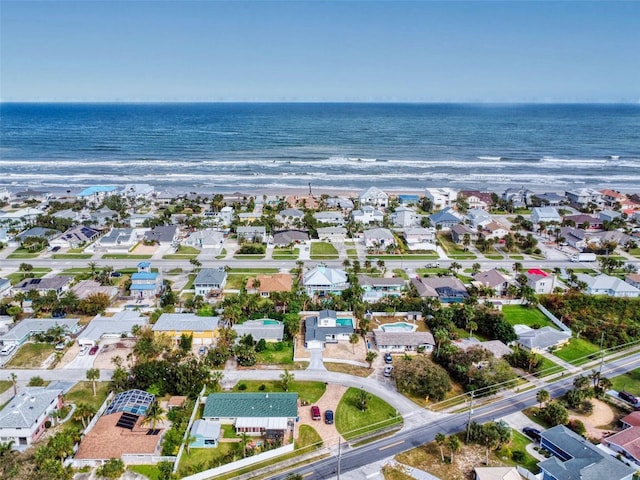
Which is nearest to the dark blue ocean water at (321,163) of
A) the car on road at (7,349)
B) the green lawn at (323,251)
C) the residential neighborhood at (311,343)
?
the residential neighborhood at (311,343)

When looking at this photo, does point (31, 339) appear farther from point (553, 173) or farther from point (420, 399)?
point (553, 173)

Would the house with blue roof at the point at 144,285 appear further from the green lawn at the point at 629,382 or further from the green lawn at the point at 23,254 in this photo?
the green lawn at the point at 629,382

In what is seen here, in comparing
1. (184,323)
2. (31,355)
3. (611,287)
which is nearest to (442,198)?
(611,287)

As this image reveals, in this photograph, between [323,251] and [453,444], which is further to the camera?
[323,251]

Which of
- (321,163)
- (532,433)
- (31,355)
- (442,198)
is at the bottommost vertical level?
(532,433)

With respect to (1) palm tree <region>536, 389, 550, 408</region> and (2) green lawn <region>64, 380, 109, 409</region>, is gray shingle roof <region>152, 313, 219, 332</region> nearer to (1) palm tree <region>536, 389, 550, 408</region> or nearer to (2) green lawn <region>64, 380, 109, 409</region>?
(2) green lawn <region>64, 380, 109, 409</region>

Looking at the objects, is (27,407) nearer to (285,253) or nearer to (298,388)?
(298,388)
